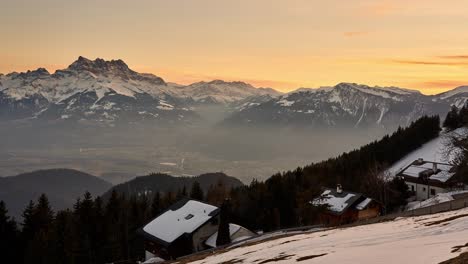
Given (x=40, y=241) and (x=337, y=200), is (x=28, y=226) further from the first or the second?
(x=337, y=200)

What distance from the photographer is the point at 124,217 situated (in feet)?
292

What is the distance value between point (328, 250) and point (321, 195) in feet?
186

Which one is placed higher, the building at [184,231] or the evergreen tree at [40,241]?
the building at [184,231]

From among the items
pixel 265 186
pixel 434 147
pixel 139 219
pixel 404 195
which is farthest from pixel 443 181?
pixel 139 219

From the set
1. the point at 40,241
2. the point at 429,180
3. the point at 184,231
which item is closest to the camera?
the point at 184,231

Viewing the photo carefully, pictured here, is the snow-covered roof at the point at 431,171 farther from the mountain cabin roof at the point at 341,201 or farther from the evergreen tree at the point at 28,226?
the evergreen tree at the point at 28,226

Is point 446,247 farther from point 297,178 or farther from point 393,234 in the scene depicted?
point 297,178

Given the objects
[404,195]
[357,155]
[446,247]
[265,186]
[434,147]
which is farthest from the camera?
[434,147]

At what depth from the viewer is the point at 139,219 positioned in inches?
3548

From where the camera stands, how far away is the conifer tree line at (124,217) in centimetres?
7675

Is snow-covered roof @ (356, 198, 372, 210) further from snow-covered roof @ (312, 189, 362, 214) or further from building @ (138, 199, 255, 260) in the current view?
building @ (138, 199, 255, 260)

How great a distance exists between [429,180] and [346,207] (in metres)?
31.2

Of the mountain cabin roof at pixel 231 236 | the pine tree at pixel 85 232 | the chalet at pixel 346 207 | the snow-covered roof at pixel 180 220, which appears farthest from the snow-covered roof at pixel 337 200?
the pine tree at pixel 85 232

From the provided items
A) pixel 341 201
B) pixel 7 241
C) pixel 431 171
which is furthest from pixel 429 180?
pixel 7 241
